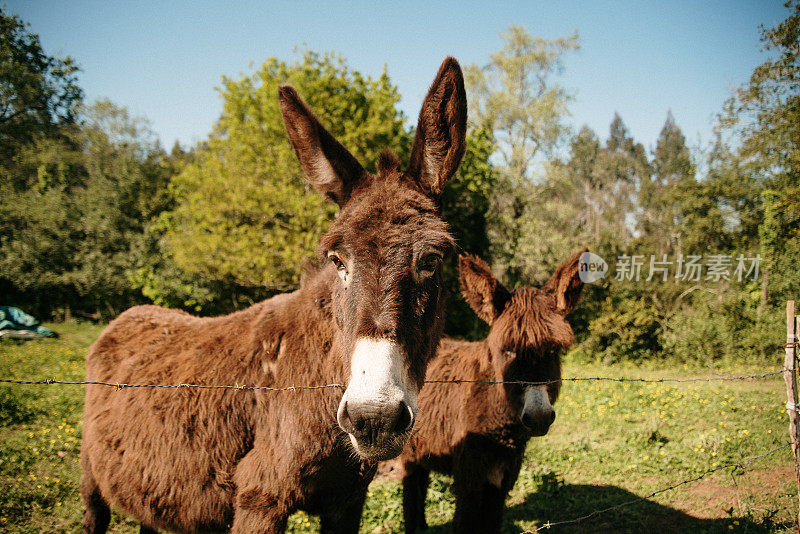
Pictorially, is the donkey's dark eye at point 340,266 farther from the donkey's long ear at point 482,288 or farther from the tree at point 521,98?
the tree at point 521,98

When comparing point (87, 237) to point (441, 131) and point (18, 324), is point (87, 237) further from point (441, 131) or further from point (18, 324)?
point (441, 131)

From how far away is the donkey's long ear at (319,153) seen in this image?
6.56ft

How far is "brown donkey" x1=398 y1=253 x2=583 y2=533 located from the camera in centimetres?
331

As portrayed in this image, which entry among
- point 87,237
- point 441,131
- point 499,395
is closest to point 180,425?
point 441,131

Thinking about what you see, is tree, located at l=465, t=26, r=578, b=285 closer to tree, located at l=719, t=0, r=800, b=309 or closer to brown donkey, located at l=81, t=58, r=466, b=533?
tree, located at l=719, t=0, r=800, b=309

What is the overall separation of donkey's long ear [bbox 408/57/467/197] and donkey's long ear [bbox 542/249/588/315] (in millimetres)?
1999

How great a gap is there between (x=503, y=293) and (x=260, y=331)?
7.55ft

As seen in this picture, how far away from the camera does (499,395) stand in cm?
344

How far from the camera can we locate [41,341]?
595 inches

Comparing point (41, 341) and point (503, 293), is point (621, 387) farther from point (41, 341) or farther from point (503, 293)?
point (41, 341)

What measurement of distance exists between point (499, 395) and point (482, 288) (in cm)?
95

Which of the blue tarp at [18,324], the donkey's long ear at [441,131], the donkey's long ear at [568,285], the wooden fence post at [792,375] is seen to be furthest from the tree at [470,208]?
the blue tarp at [18,324]

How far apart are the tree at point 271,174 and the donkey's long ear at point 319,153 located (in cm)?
1042

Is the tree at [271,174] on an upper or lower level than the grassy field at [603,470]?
upper
